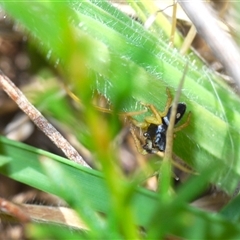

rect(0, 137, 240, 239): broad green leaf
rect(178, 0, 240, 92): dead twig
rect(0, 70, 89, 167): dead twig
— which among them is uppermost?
rect(178, 0, 240, 92): dead twig

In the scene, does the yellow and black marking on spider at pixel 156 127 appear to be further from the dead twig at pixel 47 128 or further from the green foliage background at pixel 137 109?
the dead twig at pixel 47 128

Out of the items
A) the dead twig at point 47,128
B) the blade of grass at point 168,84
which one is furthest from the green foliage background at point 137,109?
the dead twig at point 47,128

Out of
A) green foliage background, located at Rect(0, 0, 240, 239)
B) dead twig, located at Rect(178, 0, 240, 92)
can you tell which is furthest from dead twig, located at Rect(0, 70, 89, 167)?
dead twig, located at Rect(178, 0, 240, 92)

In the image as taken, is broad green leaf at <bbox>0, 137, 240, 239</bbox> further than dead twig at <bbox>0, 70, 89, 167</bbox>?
No

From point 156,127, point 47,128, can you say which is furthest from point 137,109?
point 47,128

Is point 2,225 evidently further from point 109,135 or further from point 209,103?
point 109,135

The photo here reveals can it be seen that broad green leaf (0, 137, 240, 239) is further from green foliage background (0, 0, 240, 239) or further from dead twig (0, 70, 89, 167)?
dead twig (0, 70, 89, 167)

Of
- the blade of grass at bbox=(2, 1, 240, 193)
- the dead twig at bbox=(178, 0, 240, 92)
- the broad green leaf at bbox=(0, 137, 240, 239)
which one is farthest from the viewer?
the blade of grass at bbox=(2, 1, 240, 193)

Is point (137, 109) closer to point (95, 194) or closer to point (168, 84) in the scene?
point (168, 84)

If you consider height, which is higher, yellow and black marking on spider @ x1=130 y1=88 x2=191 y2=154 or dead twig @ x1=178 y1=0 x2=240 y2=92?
dead twig @ x1=178 y1=0 x2=240 y2=92
